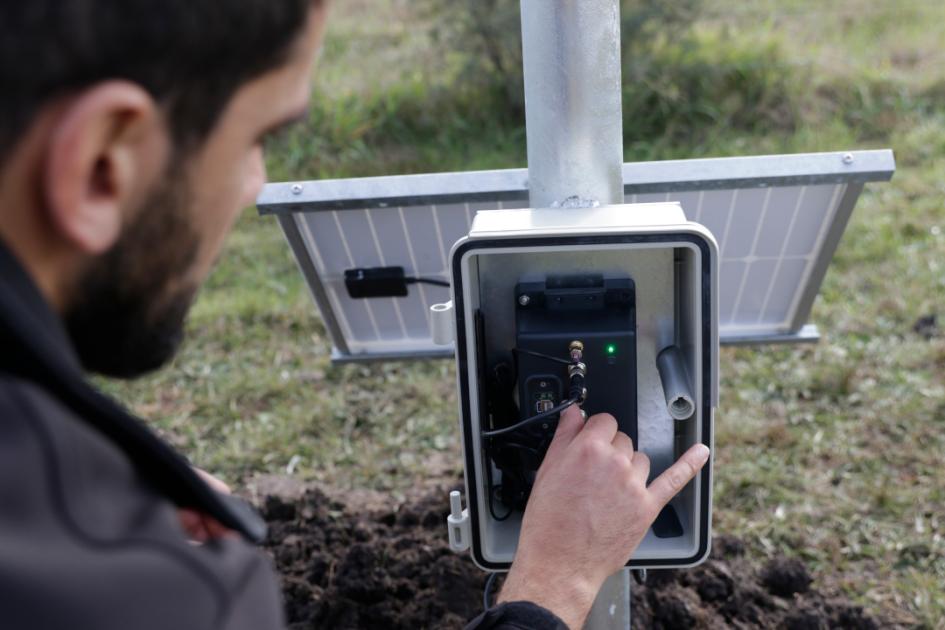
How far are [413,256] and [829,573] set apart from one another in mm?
1360

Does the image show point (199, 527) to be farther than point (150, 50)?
Yes

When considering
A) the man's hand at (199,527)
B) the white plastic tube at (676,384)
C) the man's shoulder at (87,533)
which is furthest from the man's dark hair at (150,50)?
the white plastic tube at (676,384)

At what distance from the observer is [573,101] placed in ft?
5.31

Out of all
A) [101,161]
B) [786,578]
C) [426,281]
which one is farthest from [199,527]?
→ [786,578]

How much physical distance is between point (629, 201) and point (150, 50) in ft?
4.67

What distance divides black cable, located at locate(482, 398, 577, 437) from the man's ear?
802 millimetres

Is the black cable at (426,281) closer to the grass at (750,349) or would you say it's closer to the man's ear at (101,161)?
the grass at (750,349)

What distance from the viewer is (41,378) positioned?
0.81m

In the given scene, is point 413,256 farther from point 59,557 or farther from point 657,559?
point 59,557

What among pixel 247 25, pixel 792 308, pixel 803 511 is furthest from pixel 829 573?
pixel 247 25

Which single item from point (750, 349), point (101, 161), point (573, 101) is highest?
point (101, 161)

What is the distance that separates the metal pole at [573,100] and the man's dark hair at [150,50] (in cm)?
72

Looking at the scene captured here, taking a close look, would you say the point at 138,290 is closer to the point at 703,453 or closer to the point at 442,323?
the point at 442,323

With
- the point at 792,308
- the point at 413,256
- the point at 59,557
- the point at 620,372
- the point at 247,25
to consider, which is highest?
the point at 247,25
